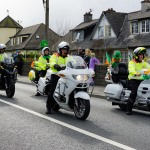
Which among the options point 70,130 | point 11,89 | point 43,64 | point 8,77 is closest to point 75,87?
point 70,130

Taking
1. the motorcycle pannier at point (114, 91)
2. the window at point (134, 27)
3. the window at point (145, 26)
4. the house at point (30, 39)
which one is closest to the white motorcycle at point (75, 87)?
the motorcycle pannier at point (114, 91)

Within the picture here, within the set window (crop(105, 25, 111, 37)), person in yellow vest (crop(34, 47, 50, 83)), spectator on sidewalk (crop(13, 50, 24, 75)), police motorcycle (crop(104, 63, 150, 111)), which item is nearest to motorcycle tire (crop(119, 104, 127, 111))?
police motorcycle (crop(104, 63, 150, 111))

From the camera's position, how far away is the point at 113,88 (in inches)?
400

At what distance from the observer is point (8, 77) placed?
12719 millimetres

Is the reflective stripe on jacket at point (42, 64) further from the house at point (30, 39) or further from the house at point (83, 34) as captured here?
the house at point (30, 39)

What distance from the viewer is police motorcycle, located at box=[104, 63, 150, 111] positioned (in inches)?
354

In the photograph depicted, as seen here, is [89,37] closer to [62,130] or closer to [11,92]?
[11,92]

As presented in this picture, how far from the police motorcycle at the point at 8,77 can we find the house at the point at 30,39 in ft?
172

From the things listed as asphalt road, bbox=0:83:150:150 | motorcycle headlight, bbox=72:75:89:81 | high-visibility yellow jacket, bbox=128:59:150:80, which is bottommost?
asphalt road, bbox=0:83:150:150

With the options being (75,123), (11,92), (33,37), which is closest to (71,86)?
(75,123)

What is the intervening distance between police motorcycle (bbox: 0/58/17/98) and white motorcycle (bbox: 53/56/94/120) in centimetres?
424

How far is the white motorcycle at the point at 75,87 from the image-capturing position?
8109 millimetres

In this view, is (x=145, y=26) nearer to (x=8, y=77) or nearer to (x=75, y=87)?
(x=8, y=77)

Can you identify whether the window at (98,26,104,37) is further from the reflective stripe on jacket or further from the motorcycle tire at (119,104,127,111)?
the motorcycle tire at (119,104,127,111)
